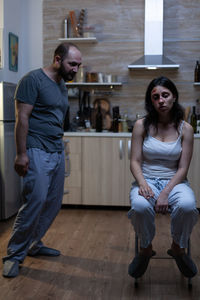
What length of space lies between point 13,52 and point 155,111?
2.57 meters

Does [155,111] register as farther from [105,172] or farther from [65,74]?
[105,172]

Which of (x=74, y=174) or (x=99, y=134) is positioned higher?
(x=99, y=134)

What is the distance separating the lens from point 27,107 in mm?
2408

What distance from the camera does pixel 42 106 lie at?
249 cm

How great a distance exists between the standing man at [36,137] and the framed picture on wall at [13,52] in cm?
203

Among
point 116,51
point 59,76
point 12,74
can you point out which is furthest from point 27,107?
point 116,51

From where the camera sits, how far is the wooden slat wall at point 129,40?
458cm

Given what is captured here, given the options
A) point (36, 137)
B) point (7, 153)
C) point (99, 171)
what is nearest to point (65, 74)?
point (36, 137)

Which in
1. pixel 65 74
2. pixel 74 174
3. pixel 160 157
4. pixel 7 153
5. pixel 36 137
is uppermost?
pixel 65 74

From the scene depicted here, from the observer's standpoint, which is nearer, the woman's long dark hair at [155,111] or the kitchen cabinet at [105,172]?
the woman's long dark hair at [155,111]

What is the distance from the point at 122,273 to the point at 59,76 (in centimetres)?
132

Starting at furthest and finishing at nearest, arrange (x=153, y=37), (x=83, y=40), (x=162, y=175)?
(x=83, y=40), (x=153, y=37), (x=162, y=175)

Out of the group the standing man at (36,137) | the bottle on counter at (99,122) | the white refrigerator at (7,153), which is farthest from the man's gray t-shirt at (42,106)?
the bottle on counter at (99,122)

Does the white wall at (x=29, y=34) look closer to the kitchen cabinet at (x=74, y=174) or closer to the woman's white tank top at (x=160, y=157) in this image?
the kitchen cabinet at (x=74, y=174)
